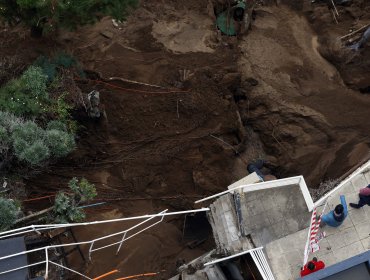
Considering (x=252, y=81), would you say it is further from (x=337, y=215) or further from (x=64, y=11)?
(x=337, y=215)

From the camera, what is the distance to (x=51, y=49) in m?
15.6

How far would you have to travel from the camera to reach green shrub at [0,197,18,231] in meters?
11.4

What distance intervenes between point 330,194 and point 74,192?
6.43 meters

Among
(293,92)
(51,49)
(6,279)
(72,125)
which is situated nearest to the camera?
(6,279)

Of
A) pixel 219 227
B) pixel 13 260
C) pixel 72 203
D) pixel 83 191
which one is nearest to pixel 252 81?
pixel 219 227

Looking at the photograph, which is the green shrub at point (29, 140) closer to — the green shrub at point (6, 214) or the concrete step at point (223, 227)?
the green shrub at point (6, 214)

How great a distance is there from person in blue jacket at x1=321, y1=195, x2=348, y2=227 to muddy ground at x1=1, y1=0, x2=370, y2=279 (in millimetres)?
4983

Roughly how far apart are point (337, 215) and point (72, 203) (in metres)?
6.48

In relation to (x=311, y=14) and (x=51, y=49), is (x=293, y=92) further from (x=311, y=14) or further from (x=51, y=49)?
(x=51, y=49)

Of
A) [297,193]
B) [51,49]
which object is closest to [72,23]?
[51,49]

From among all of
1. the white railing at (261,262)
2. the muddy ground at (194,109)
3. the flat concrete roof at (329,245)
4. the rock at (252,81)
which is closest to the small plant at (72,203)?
the muddy ground at (194,109)

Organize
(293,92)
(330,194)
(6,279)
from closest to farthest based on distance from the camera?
(6,279)
(330,194)
(293,92)

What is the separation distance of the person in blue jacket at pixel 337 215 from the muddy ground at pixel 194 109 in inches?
196

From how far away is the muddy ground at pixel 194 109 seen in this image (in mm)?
14945
